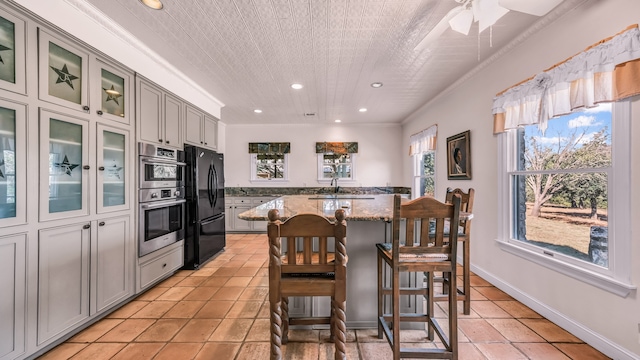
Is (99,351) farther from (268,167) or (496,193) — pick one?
(268,167)

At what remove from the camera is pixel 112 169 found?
2.19 m

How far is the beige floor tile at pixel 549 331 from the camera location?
5.95ft

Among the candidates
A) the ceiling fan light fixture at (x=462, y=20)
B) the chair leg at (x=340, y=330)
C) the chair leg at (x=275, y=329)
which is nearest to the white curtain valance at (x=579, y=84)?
the ceiling fan light fixture at (x=462, y=20)

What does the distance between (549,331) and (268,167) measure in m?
5.22

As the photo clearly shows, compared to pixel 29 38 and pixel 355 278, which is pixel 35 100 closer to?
pixel 29 38

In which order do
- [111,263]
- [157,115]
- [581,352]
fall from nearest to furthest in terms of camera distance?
[581,352], [111,263], [157,115]

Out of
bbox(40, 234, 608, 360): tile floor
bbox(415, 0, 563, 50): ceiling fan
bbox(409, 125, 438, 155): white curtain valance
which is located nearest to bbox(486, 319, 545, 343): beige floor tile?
bbox(40, 234, 608, 360): tile floor

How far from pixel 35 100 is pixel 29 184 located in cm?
53

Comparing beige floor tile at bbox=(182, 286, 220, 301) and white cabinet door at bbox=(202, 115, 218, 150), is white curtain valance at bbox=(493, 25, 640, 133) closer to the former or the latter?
beige floor tile at bbox=(182, 286, 220, 301)

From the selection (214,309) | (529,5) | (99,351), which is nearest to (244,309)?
(214,309)

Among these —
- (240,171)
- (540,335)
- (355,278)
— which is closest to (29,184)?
(355,278)

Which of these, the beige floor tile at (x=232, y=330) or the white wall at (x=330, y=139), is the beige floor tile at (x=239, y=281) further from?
the white wall at (x=330, y=139)

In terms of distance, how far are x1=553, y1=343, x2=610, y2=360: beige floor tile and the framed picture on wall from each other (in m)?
1.84

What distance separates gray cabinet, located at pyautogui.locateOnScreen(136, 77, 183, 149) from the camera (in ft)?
8.20
